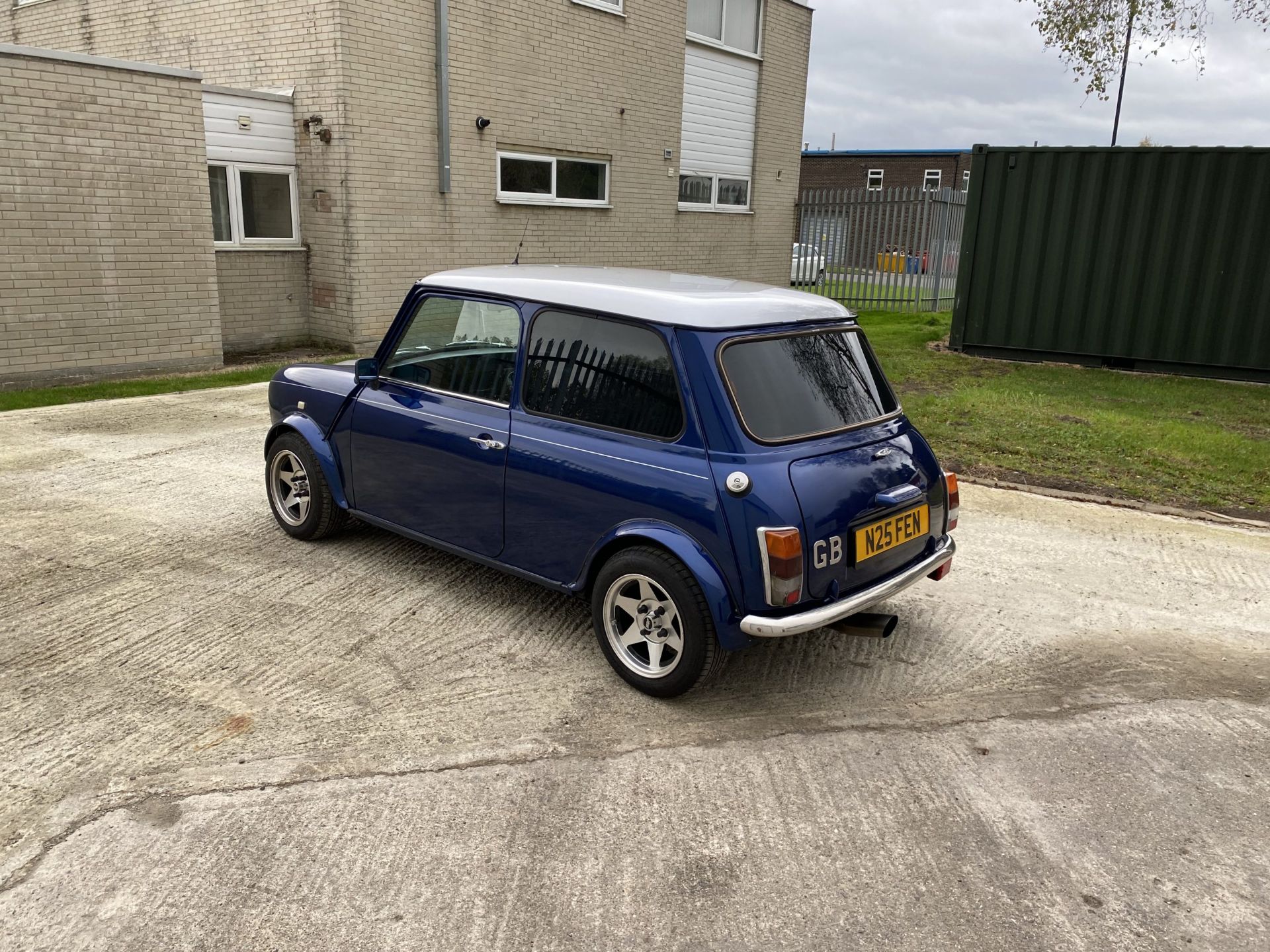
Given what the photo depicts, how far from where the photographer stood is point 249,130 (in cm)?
1158

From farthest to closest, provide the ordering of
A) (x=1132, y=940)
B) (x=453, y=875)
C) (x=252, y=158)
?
(x=252, y=158), (x=453, y=875), (x=1132, y=940)

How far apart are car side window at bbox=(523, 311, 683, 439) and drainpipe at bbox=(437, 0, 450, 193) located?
9.32m

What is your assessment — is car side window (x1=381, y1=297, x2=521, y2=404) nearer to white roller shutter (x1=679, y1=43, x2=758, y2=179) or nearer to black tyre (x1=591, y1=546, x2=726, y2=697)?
black tyre (x1=591, y1=546, x2=726, y2=697)

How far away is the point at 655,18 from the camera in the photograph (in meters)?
15.7

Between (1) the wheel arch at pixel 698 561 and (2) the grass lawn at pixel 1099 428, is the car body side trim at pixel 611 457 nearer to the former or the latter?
(1) the wheel arch at pixel 698 561

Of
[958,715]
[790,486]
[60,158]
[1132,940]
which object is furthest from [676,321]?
[60,158]

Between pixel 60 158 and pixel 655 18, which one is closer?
pixel 60 158

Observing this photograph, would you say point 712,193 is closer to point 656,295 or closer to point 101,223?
point 101,223

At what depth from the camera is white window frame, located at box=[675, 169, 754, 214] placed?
17328 millimetres

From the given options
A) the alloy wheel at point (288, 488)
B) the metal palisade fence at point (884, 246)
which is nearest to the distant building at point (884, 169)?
the metal palisade fence at point (884, 246)

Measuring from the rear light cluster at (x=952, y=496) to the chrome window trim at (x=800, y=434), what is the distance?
1.19ft

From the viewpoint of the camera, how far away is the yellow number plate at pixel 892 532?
377cm

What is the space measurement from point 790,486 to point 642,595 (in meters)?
0.75

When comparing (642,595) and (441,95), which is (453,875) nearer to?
(642,595)
